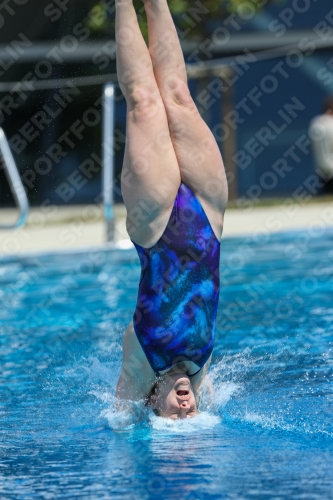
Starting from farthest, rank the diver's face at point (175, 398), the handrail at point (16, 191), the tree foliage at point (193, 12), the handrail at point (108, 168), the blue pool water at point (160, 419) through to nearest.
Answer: the tree foliage at point (193, 12)
the handrail at point (108, 168)
the handrail at point (16, 191)
the diver's face at point (175, 398)
the blue pool water at point (160, 419)

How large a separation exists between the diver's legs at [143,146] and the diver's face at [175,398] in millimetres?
567

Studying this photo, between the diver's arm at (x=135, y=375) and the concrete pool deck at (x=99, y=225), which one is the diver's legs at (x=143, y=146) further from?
the concrete pool deck at (x=99, y=225)

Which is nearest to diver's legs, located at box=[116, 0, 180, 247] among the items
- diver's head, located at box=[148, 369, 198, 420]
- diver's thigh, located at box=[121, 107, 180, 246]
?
diver's thigh, located at box=[121, 107, 180, 246]

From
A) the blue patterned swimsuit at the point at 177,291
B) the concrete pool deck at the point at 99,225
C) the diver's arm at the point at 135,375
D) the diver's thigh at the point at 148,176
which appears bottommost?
the concrete pool deck at the point at 99,225

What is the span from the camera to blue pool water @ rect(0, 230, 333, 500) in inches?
119

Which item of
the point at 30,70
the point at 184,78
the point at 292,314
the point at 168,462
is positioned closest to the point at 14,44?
the point at 30,70

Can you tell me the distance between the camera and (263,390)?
14.2ft

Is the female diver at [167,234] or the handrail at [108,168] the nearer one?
the female diver at [167,234]

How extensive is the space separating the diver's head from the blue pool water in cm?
4

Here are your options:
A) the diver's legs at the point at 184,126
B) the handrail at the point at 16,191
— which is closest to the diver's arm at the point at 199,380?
the diver's legs at the point at 184,126

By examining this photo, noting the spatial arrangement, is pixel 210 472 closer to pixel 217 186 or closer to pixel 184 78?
pixel 217 186

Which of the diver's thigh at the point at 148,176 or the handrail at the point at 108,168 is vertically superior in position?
the diver's thigh at the point at 148,176

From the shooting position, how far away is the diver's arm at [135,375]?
3.73m

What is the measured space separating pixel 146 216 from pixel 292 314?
105 inches
